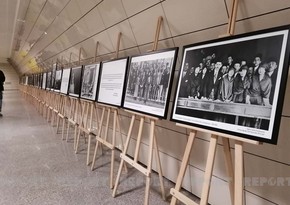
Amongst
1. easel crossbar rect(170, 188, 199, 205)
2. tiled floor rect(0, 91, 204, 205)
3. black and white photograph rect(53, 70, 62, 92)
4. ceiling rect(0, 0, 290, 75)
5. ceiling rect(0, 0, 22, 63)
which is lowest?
tiled floor rect(0, 91, 204, 205)

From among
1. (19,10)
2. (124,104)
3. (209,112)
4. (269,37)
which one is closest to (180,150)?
(124,104)

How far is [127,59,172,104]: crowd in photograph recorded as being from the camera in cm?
217

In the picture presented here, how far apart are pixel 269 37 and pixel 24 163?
10.9 feet

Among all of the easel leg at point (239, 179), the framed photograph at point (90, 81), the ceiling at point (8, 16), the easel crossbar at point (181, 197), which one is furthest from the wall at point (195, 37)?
the ceiling at point (8, 16)

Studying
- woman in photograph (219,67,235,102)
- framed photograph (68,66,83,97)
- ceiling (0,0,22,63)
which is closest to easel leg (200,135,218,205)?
woman in photograph (219,67,235,102)

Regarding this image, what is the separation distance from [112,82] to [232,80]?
1.81 meters

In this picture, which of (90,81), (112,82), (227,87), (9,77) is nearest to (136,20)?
(112,82)

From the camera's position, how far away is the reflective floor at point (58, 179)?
245 centimetres

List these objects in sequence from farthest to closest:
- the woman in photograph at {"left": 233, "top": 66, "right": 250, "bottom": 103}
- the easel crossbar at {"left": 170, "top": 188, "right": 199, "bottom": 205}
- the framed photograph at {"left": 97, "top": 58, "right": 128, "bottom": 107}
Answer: the framed photograph at {"left": 97, "top": 58, "right": 128, "bottom": 107} → the easel crossbar at {"left": 170, "top": 188, "right": 199, "bottom": 205} → the woman in photograph at {"left": 233, "top": 66, "right": 250, "bottom": 103}

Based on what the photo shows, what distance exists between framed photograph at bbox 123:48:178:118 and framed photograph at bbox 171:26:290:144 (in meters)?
0.27

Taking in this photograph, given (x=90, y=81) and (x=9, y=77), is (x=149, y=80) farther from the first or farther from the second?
(x=9, y=77)

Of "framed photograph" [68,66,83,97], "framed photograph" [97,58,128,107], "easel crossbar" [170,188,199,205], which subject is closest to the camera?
"easel crossbar" [170,188,199,205]

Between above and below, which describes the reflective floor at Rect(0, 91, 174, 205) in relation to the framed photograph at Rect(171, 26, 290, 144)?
below

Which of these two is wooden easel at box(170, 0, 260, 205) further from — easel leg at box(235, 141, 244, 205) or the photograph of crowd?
the photograph of crowd
